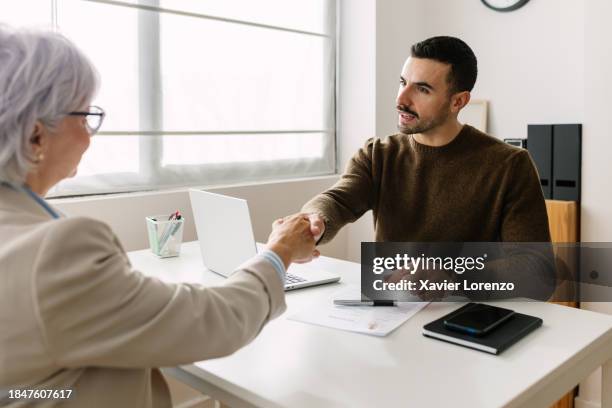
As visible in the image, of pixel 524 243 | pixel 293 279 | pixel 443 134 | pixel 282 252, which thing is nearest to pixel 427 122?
pixel 443 134

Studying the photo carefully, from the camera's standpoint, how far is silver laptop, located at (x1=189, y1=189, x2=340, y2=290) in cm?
149

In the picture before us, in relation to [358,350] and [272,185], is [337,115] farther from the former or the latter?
[358,350]

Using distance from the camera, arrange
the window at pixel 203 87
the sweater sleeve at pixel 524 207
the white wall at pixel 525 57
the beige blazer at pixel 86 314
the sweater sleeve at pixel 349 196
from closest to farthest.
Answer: the beige blazer at pixel 86 314, the sweater sleeve at pixel 524 207, the sweater sleeve at pixel 349 196, the window at pixel 203 87, the white wall at pixel 525 57

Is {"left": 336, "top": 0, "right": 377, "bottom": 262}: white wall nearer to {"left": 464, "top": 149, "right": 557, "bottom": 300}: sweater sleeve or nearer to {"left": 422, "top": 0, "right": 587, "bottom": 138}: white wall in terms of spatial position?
{"left": 422, "top": 0, "right": 587, "bottom": 138}: white wall

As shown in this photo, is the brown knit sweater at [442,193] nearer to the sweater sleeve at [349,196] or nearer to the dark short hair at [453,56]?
the sweater sleeve at [349,196]

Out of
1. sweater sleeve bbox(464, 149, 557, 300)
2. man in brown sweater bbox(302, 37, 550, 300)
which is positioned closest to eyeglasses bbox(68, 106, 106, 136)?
man in brown sweater bbox(302, 37, 550, 300)

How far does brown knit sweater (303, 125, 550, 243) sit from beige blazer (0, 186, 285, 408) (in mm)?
888

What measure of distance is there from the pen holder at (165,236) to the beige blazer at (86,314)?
3.57 feet

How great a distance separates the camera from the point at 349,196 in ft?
6.23

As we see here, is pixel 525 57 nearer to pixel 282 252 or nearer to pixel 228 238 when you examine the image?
pixel 228 238

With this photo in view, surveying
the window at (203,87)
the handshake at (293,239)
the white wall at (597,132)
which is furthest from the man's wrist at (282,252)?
the white wall at (597,132)

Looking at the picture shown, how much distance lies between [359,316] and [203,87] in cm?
156

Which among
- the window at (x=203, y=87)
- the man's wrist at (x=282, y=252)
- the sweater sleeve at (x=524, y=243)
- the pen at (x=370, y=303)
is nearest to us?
the man's wrist at (x=282, y=252)

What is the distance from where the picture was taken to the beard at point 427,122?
1836 mm
